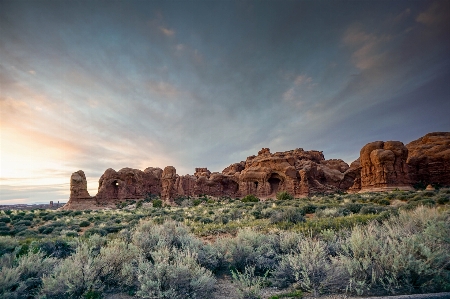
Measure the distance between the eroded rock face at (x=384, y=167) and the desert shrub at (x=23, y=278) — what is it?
3931cm

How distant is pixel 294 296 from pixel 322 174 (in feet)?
177

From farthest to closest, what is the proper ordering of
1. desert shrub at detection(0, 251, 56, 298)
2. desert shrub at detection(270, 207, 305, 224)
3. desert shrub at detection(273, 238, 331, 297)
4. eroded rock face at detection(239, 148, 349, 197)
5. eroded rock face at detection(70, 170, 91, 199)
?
eroded rock face at detection(239, 148, 349, 197), eroded rock face at detection(70, 170, 91, 199), desert shrub at detection(270, 207, 305, 224), desert shrub at detection(273, 238, 331, 297), desert shrub at detection(0, 251, 56, 298)

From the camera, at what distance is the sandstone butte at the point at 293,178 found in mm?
35625

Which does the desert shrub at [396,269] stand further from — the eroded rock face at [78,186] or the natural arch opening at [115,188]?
the natural arch opening at [115,188]

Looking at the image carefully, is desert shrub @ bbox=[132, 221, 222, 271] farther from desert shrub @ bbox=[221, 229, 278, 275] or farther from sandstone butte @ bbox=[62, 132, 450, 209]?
sandstone butte @ bbox=[62, 132, 450, 209]

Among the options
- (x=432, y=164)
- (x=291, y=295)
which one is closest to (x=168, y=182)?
(x=291, y=295)

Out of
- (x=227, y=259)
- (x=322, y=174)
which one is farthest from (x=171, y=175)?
(x=227, y=259)

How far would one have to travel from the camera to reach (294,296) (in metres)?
3.86

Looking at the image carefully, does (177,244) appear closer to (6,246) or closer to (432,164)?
(6,246)

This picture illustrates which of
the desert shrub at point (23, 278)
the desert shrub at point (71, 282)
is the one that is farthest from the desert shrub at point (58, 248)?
the desert shrub at point (71, 282)

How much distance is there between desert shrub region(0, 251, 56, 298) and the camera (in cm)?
394

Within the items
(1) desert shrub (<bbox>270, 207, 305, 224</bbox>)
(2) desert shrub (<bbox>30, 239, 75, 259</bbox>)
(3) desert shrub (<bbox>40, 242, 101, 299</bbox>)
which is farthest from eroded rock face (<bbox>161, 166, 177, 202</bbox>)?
(3) desert shrub (<bbox>40, 242, 101, 299</bbox>)

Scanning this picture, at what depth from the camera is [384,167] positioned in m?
34.3

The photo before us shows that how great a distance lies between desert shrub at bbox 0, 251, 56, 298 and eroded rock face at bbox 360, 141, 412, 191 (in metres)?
39.3
